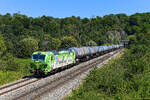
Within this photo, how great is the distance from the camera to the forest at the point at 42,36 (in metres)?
38.8

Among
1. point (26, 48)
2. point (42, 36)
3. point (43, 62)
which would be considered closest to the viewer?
point (43, 62)

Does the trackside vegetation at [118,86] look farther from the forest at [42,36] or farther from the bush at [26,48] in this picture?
the bush at [26,48]

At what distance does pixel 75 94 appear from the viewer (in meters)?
14.0

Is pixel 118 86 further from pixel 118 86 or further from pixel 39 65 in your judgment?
pixel 39 65

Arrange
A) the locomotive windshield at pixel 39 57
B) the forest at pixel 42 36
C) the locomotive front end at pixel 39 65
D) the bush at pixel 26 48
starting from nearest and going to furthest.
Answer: the locomotive front end at pixel 39 65 < the locomotive windshield at pixel 39 57 < the forest at pixel 42 36 < the bush at pixel 26 48

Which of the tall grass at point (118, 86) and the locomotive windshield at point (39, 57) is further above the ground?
the locomotive windshield at point (39, 57)

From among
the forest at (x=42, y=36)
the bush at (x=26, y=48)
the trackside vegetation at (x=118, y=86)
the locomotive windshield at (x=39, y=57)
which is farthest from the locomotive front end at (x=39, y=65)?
the bush at (x=26, y=48)

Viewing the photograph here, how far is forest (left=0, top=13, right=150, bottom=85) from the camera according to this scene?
3881cm

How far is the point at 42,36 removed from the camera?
9206 centimetres

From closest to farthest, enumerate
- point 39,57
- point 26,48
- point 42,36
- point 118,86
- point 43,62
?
1. point 118,86
2. point 43,62
3. point 39,57
4. point 26,48
5. point 42,36

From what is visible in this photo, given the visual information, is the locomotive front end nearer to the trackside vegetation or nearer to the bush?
the trackside vegetation

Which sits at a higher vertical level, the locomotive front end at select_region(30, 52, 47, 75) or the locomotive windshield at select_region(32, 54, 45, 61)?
the locomotive windshield at select_region(32, 54, 45, 61)

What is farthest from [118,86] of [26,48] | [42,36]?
[42,36]

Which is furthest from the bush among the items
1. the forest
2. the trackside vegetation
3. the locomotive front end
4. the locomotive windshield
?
the trackside vegetation
